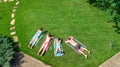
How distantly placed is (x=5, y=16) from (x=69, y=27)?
6060 millimetres

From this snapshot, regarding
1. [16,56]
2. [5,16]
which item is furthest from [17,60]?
[5,16]

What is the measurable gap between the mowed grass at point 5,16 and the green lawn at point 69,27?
821mm

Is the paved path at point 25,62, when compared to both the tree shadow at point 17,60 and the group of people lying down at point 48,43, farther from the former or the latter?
the group of people lying down at point 48,43

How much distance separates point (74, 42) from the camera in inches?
795

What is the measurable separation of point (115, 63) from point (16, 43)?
7766 millimetres

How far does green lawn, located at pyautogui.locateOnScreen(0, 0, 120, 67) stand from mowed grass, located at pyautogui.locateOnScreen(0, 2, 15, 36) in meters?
0.82

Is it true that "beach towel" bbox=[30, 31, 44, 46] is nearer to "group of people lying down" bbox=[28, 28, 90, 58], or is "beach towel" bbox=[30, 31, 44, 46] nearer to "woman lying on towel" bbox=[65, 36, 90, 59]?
"group of people lying down" bbox=[28, 28, 90, 58]

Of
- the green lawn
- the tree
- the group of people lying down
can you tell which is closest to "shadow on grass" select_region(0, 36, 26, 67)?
the green lawn

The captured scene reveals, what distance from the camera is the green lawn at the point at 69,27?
63.1ft

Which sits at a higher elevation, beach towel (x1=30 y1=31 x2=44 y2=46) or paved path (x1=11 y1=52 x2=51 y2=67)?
beach towel (x1=30 y1=31 x2=44 y2=46)

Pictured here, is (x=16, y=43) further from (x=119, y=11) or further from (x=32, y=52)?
(x=119, y=11)

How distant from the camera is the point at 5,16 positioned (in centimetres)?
2375

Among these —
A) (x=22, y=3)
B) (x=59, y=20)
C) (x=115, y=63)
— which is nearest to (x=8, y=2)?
(x=22, y=3)

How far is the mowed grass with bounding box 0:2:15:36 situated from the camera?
22.2 meters
